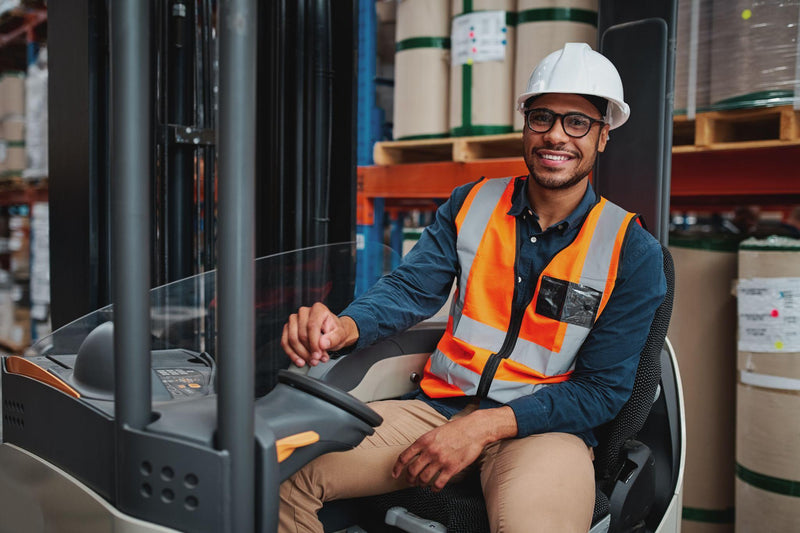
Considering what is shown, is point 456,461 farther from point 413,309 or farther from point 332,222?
point 332,222

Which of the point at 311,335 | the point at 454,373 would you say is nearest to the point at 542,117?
the point at 454,373

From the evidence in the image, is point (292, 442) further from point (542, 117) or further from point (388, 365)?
point (542, 117)

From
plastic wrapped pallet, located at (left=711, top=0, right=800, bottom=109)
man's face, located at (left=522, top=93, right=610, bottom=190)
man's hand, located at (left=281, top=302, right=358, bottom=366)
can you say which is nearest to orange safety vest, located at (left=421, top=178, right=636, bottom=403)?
man's face, located at (left=522, top=93, right=610, bottom=190)

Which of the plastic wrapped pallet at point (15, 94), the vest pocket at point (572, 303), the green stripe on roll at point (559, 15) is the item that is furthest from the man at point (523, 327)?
the plastic wrapped pallet at point (15, 94)

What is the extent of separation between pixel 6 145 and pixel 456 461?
205 inches

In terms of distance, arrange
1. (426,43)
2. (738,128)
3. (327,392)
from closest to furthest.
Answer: (327,392) < (738,128) < (426,43)

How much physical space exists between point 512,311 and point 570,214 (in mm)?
327

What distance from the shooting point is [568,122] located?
77.7 inches

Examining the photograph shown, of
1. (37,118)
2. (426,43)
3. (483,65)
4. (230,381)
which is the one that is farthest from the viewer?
(37,118)

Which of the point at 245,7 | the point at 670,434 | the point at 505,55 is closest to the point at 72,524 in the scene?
the point at 245,7

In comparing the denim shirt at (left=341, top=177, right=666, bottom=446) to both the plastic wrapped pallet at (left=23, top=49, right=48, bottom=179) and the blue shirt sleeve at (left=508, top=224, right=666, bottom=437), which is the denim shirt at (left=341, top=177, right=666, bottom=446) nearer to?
the blue shirt sleeve at (left=508, top=224, right=666, bottom=437)

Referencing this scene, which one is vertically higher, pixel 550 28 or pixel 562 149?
pixel 550 28

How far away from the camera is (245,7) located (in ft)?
3.04

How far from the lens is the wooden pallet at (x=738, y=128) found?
243 cm
